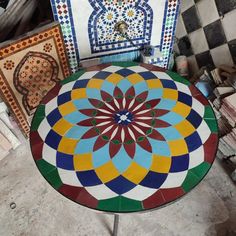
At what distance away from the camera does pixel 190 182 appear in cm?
102

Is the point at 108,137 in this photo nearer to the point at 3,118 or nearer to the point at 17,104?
the point at 17,104

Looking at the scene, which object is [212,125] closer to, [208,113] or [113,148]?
[208,113]

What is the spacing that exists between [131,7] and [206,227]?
124 centimetres

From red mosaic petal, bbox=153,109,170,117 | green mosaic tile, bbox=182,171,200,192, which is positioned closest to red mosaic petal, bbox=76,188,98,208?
green mosaic tile, bbox=182,171,200,192

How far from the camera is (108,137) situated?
3.76ft

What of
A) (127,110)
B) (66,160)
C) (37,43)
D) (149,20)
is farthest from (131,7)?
(66,160)

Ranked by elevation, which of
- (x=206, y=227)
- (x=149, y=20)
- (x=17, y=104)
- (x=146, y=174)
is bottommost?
(x=206, y=227)

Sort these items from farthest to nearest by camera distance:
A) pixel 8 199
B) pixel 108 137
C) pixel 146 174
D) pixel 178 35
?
pixel 178 35 < pixel 8 199 < pixel 108 137 < pixel 146 174

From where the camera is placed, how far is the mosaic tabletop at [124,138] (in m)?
1.01

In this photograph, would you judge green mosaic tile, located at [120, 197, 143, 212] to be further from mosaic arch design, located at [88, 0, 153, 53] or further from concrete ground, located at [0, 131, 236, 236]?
mosaic arch design, located at [88, 0, 153, 53]

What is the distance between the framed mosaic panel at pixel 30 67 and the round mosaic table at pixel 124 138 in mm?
331

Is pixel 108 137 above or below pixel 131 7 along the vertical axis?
below

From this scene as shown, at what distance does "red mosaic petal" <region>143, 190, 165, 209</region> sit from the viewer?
968mm

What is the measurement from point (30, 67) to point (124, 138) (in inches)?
30.7
